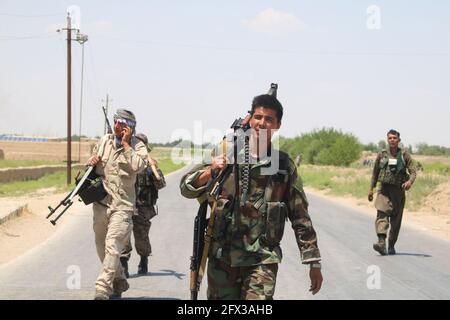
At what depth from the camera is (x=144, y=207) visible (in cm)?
912

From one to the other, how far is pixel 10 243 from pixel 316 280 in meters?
8.76

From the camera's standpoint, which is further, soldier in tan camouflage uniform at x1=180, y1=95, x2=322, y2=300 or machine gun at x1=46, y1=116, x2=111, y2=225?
machine gun at x1=46, y1=116, x2=111, y2=225

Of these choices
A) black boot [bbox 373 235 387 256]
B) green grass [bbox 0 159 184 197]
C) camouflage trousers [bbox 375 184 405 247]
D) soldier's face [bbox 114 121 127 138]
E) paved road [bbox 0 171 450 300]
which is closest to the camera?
soldier's face [bbox 114 121 127 138]

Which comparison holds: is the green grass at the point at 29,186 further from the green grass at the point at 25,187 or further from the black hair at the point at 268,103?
the black hair at the point at 268,103

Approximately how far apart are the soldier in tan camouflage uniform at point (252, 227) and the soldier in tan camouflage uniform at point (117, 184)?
2737 millimetres

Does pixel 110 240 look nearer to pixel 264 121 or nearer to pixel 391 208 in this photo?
pixel 264 121

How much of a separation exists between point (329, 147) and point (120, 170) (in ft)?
263

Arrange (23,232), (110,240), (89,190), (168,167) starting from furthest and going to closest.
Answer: (168,167), (23,232), (89,190), (110,240)

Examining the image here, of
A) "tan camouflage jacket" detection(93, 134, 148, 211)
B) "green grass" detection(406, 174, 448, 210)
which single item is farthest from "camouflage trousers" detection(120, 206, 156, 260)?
"green grass" detection(406, 174, 448, 210)

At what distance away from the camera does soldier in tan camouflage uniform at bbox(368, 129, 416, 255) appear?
1163 centimetres

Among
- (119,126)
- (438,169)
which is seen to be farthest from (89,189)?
(438,169)

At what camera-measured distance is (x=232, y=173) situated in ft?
15.0

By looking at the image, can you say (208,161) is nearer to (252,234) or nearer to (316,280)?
(252,234)

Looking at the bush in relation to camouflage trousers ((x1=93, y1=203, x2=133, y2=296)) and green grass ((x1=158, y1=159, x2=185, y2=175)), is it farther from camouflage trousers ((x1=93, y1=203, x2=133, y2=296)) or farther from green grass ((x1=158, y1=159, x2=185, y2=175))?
camouflage trousers ((x1=93, y1=203, x2=133, y2=296))
